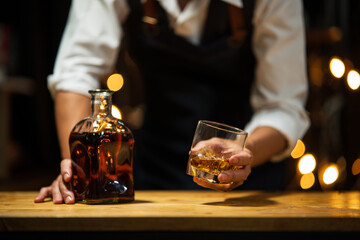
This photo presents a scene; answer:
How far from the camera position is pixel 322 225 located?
2.70 ft

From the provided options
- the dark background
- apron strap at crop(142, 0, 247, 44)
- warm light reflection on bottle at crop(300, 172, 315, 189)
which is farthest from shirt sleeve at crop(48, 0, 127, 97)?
warm light reflection on bottle at crop(300, 172, 315, 189)

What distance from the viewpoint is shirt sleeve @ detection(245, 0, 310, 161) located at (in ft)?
4.67

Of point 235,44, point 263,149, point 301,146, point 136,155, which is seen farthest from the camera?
point 301,146

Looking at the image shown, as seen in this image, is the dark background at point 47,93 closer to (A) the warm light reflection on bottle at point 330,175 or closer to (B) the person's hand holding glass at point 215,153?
(A) the warm light reflection on bottle at point 330,175

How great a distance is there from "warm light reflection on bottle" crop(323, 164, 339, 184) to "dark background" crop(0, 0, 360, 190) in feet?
0.29

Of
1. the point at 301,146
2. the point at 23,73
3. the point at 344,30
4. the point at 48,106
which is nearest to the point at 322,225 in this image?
the point at 301,146

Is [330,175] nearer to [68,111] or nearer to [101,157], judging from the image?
[68,111]

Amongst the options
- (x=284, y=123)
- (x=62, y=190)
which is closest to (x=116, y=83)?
(x=284, y=123)

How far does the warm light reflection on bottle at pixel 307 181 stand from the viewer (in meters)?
3.34

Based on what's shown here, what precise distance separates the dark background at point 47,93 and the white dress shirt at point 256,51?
185 centimetres

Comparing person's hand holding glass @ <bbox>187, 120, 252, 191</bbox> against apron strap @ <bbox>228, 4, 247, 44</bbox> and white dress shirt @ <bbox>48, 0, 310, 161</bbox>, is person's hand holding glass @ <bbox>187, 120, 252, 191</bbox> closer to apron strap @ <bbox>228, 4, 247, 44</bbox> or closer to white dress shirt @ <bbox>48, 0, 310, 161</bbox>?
white dress shirt @ <bbox>48, 0, 310, 161</bbox>

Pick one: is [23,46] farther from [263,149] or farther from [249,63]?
[263,149]

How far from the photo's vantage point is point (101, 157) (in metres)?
0.94
